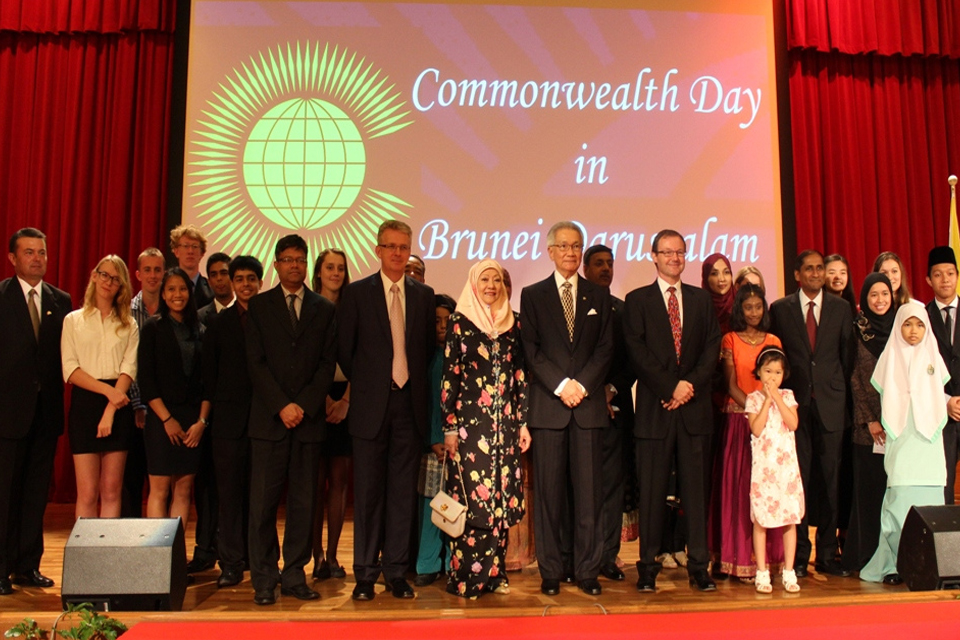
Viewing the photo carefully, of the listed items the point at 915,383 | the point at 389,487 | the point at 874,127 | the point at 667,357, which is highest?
the point at 874,127

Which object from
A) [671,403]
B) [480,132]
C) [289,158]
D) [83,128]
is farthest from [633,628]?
[83,128]

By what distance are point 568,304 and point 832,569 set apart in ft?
6.02

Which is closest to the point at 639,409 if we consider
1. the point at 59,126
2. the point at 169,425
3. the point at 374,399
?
the point at 374,399

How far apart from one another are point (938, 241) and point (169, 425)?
19.4 feet

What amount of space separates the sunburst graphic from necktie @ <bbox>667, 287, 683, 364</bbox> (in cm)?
258

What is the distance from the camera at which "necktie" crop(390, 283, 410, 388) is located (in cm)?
370

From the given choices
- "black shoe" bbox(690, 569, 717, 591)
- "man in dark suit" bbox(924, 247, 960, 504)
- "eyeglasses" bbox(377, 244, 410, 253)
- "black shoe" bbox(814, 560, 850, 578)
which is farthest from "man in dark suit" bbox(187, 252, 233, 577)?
"man in dark suit" bbox(924, 247, 960, 504)

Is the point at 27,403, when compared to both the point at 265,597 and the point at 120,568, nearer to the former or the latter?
the point at 120,568

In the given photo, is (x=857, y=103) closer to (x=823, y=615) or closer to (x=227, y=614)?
(x=823, y=615)

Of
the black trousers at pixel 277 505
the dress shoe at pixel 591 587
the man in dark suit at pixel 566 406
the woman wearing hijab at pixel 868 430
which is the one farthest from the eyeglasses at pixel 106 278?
the woman wearing hijab at pixel 868 430

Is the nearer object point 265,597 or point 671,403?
point 265,597

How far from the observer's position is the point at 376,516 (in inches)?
144

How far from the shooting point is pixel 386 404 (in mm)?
3652

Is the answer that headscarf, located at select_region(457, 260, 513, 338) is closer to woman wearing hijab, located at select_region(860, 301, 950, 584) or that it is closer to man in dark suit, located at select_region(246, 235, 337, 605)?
man in dark suit, located at select_region(246, 235, 337, 605)
